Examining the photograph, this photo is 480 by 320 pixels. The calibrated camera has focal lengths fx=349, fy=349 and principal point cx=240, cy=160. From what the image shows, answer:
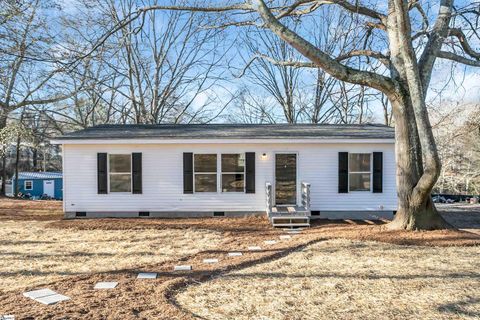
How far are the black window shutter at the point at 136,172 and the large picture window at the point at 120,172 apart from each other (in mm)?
167

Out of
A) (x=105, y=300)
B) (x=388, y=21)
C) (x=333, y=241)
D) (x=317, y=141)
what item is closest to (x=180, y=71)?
(x=317, y=141)

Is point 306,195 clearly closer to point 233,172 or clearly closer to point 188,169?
point 233,172

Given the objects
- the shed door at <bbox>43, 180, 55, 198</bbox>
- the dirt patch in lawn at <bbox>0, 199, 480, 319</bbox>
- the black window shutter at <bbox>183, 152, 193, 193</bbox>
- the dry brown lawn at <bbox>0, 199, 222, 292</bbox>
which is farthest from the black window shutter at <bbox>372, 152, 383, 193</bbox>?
the shed door at <bbox>43, 180, 55, 198</bbox>

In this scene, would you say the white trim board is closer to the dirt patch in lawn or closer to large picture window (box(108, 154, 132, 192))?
A: large picture window (box(108, 154, 132, 192))

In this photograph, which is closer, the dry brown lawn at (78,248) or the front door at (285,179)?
the dry brown lawn at (78,248)

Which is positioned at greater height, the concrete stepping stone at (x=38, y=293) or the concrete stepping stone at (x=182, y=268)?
the concrete stepping stone at (x=38, y=293)

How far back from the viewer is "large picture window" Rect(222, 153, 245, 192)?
10966 mm

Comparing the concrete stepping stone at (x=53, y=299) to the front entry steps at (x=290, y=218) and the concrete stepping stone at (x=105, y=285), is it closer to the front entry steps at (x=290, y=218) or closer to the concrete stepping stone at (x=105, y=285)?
the concrete stepping stone at (x=105, y=285)

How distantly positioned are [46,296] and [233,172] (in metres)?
7.31

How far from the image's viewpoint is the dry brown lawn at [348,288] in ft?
12.5

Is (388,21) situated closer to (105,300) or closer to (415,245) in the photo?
(415,245)

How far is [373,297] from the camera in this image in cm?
422

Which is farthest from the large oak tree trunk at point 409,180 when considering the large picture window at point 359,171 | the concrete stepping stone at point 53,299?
the concrete stepping stone at point 53,299

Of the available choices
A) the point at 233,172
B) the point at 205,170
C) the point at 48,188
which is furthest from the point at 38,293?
the point at 48,188
